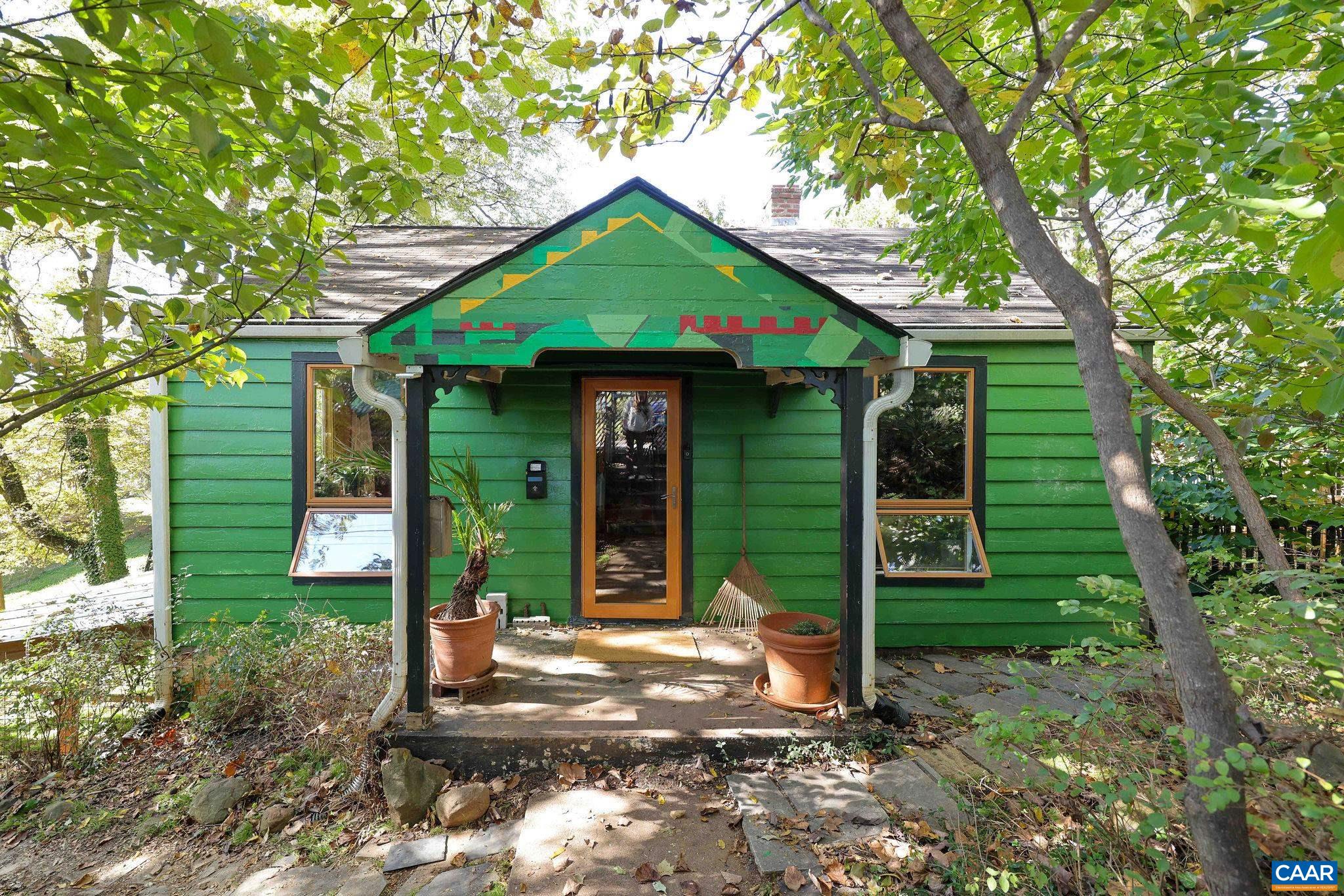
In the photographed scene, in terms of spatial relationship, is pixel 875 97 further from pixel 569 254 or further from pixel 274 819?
pixel 274 819

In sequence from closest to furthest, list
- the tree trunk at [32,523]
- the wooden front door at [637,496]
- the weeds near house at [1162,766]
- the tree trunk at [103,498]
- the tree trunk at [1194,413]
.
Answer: the weeds near house at [1162,766], the tree trunk at [1194,413], the wooden front door at [637,496], the tree trunk at [32,523], the tree trunk at [103,498]

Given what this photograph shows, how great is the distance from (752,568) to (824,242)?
4.17m

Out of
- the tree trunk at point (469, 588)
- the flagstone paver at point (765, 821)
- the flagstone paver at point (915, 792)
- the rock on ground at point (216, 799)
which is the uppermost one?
the tree trunk at point (469, 588)

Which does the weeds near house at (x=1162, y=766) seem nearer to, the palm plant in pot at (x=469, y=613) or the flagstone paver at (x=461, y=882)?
the flagstone paver at (x=461, y=882)

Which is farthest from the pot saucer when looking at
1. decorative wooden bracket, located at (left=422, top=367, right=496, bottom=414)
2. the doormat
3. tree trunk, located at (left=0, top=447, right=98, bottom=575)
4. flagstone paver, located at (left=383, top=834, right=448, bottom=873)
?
tree trunk, located at (left=0, top=447, right=98, bottom=575)

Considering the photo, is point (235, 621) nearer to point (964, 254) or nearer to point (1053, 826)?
point (1053, 826)

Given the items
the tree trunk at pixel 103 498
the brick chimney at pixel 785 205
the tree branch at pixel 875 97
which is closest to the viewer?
the tree branch at pixel 875 97

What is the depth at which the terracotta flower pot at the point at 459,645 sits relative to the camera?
359cm

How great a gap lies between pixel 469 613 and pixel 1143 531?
338 centimetres

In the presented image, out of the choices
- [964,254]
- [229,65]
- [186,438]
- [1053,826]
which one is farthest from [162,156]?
[1053,826]

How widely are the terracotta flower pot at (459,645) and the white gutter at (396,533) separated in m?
0.20

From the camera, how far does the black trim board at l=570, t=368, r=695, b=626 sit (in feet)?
16.6

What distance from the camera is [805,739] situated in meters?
3.28
